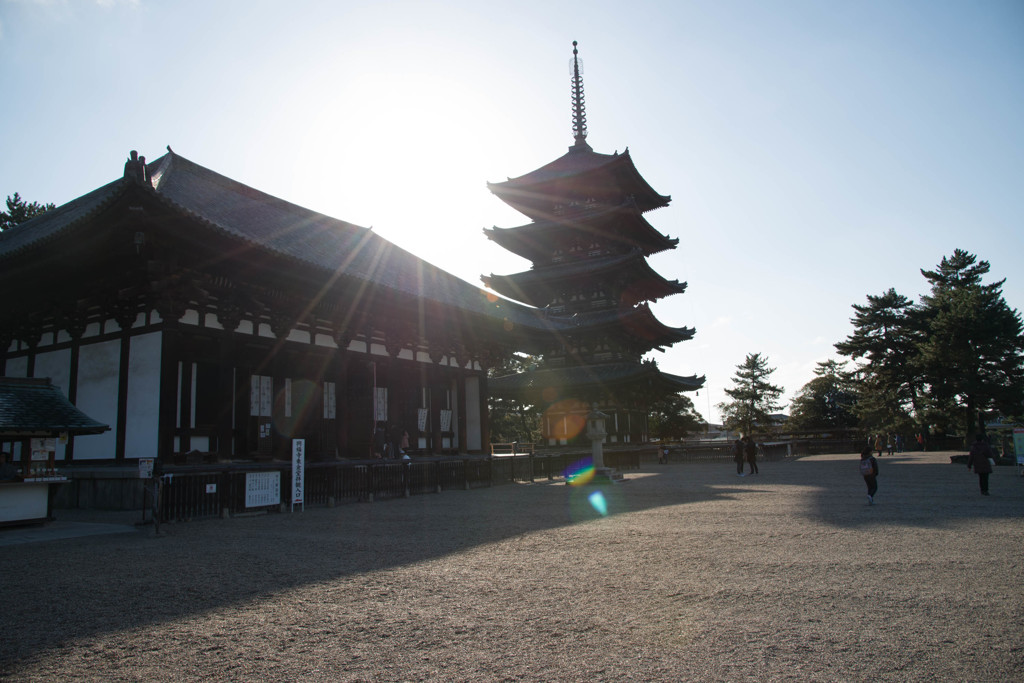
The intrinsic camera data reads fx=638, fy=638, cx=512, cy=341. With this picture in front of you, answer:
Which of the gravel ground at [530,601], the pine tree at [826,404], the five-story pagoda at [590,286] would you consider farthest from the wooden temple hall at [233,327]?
the pine tree at [826,404]

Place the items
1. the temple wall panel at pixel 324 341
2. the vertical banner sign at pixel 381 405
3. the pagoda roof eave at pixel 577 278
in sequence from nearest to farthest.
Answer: the temple wall panel at pixel 324 341, the vertical banner sign at pixel 381 405, the pagoda roof eave at pixel 577 278

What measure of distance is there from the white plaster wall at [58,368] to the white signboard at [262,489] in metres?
5.69

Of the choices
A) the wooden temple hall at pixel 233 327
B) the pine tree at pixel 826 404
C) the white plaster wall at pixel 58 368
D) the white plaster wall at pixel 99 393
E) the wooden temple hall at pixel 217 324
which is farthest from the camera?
the pine tree at pixel 826 404

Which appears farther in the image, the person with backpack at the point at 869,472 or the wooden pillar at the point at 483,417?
the wooden pillar at the point at 483,417

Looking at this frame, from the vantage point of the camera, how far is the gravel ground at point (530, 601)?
12.8 ft

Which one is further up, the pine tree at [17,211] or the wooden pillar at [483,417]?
the pine tree at [17,211]

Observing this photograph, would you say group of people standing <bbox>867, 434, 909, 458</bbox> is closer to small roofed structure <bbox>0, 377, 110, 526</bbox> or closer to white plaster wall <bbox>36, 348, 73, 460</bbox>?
white plaster wall <bbox>36, 348, 73, 460</bbox>

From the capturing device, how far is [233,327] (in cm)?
1445

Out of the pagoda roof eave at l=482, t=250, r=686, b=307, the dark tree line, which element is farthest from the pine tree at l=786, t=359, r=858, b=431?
the pagoda roof eave at l=482, t=250, r=686, b=307

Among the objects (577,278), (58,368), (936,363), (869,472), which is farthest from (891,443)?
(58,368)

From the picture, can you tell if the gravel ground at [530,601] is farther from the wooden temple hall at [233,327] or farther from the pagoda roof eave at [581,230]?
the pagoda roof eave at [581,230]

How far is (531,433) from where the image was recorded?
53.9 meters

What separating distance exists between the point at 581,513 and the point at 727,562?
4.90 metres

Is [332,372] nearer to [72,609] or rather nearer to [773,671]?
[72,609]
